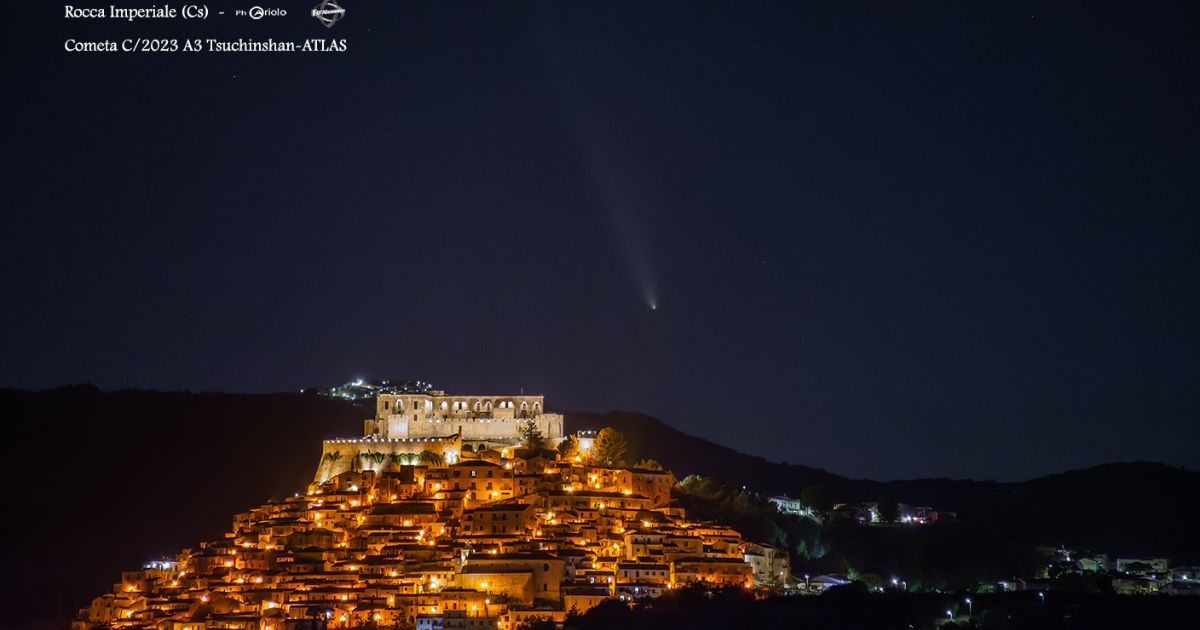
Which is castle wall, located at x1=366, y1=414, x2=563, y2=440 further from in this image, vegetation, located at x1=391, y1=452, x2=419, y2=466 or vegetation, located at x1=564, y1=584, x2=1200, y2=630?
vegetation, located at x1=564, y1=584, x2=1200, y2=630

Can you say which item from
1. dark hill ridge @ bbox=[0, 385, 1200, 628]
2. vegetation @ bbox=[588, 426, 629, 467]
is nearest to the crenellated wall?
vegetation @ bbox=[588, 426, 629, 467]

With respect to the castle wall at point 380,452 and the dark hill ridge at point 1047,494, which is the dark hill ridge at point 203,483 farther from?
the castle wall at point 380,452

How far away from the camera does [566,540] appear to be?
197ft

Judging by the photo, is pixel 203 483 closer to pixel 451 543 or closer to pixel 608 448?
pixel 608 448

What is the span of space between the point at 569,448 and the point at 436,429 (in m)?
7.01

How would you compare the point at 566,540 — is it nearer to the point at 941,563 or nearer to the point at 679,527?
the point at 679,527

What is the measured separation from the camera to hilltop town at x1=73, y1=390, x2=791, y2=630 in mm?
54625

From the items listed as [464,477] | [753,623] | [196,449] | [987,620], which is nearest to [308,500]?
[464,477]

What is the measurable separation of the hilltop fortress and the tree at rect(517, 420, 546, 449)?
24cm

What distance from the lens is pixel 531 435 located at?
74.1 m

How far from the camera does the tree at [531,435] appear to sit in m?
73.3

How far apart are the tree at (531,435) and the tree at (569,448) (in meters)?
0.97

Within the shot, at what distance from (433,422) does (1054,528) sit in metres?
48.7

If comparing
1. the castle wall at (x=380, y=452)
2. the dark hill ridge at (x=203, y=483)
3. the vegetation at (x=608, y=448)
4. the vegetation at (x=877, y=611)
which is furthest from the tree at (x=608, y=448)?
the dark hill ridge at (x=203, y=483)
